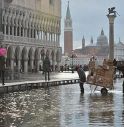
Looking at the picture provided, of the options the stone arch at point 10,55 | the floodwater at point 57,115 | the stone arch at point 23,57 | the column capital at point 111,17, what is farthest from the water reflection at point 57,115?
the stone arch at point 23,57

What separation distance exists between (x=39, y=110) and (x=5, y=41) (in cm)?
7059

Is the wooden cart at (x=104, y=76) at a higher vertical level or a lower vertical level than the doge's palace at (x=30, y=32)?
lower

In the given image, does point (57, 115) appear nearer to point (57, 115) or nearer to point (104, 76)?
point (57, 115)

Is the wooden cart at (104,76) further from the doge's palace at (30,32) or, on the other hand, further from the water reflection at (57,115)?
the doge's palace at (30,32)

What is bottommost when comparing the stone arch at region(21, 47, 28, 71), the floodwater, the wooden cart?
the floodwater

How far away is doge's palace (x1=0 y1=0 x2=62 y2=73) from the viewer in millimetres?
88062

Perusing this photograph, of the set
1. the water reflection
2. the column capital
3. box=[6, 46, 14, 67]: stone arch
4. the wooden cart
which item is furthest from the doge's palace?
the water reflection

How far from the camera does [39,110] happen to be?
16469 mm

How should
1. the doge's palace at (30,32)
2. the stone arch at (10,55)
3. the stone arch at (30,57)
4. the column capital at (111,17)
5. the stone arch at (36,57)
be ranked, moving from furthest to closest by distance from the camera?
the stone arch at (36,57) < the stone arch at (30,57) < the doge's palace at (30,32) < the stone arch at (10,55) < the column capital at (111,17)

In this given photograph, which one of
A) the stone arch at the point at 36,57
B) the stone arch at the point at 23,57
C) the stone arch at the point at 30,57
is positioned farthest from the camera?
the stone arch at the point at 36,57

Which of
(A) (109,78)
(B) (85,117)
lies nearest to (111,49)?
(A) (109,78)

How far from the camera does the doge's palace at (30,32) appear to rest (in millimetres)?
88062

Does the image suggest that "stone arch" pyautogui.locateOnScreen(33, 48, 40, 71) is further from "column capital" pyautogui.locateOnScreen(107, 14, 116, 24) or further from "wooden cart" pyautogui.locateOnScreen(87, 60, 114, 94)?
"wooden cart" pyautogui.locateOnScreen(87, 60, 114, 94)

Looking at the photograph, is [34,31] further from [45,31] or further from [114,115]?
[114,115]
